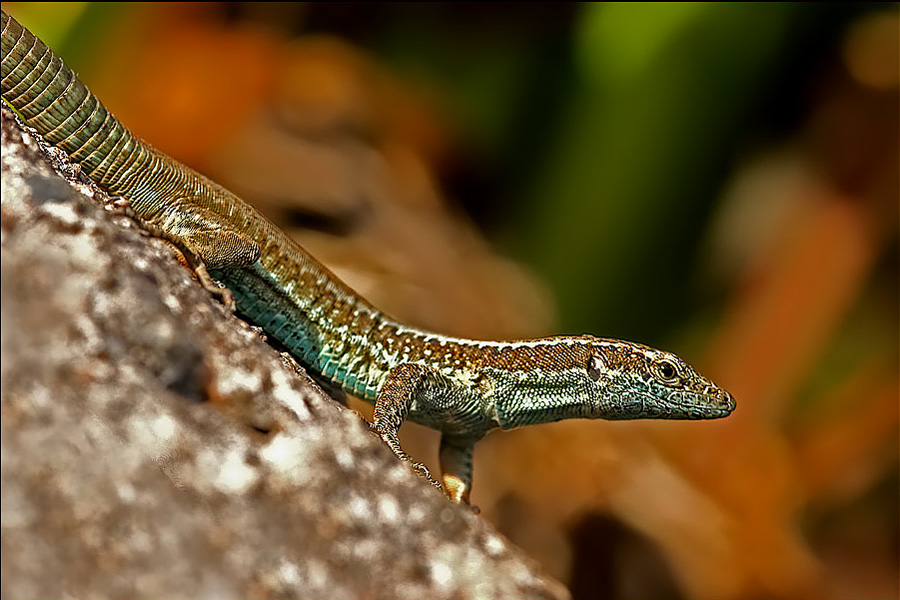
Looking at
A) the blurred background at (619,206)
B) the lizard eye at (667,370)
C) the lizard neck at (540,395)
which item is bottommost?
the lizard neck at (540,395)

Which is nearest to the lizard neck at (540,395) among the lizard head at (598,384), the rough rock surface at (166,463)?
the lizard head at (598,384)

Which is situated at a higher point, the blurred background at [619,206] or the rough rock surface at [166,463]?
the blurred background at [619,206]

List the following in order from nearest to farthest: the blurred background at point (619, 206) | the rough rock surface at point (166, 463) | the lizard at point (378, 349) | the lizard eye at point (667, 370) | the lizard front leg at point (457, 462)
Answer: the rough rock surface at point (166, 463) < the lizard at point (378, 349) < the lizard eye at point (667, 370) < the lizard front leg at point (457, 462) < the blurred background at point (619, 206)

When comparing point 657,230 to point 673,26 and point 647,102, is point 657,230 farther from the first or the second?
point 673,26

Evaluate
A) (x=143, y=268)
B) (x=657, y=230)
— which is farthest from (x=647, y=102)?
(x=143, y=268)

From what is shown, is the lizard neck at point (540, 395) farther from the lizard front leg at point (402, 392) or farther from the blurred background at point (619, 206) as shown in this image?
the blurred background at point (619, 206)

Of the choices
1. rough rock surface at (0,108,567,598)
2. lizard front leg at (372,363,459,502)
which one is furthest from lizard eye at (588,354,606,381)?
rough rock surface at (0,108,567,598)

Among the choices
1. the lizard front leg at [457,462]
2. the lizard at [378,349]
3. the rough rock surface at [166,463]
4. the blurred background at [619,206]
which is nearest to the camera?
the rough rock surface at [166,463]

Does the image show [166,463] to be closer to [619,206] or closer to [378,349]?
[378,349]
